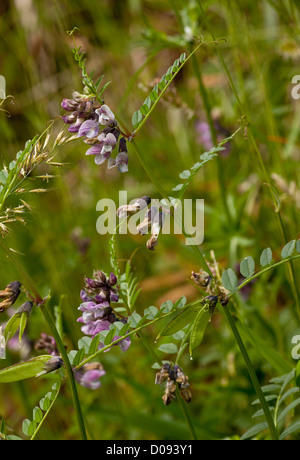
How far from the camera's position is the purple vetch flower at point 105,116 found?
720 millimetres

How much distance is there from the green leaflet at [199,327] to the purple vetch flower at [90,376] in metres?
0.22

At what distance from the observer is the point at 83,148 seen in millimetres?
2084

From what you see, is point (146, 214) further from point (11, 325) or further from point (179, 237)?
point (179, 237)

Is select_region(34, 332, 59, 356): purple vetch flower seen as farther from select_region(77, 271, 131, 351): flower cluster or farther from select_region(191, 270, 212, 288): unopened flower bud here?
select_region(191, 270, 212, 288): unopened flower bud

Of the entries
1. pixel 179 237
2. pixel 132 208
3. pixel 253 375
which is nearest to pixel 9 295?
pixel 132 208

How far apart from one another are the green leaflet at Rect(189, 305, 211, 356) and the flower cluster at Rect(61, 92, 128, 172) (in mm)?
200

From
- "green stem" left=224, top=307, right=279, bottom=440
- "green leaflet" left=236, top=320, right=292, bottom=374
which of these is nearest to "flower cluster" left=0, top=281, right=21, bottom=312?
"green stem" left=224, top=307, right=279, bottom=440

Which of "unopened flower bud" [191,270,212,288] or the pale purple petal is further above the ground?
the pale purple petal

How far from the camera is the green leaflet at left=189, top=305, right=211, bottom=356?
73 centimetres

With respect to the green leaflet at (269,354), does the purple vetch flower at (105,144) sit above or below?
above

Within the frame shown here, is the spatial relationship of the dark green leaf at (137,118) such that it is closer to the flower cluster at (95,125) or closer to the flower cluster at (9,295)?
the flower cluster at (95,125)

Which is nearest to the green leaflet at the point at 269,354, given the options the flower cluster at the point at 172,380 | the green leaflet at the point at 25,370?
the flower cluster at the point at 172,380

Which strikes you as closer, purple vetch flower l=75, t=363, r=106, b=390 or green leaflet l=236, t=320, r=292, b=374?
purple vetch flower l=75, t=363, r=106, b=390

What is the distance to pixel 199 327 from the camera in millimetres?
740
